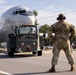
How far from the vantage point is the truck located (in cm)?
2205

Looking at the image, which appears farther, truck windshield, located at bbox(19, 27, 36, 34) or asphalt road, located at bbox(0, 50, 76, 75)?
truck windshield, located at bbox(19, 27, 36, 34)

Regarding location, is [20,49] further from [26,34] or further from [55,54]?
[55,54]

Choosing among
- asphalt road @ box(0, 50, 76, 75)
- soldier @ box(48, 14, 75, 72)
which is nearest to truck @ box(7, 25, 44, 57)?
asphalt road @ box(0, 50, 76, 75)

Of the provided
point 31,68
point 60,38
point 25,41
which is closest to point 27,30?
point 25,41

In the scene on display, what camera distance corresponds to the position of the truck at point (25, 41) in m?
22.0

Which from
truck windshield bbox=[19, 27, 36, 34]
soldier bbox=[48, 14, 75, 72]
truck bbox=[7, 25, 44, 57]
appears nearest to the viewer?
soldier bbox=[48, 14, 75, 72]

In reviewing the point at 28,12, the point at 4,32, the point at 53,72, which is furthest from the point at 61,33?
the point at 4,32

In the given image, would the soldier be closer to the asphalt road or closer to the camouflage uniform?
the camouflage uniform

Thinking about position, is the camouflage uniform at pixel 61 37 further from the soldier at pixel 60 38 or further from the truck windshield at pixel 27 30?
the truck windshield at pixel 27 30

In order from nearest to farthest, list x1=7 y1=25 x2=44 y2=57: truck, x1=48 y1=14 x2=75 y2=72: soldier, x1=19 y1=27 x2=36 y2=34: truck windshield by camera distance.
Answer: x1=48 y1=14 x2=75 y2=72: soldier → x1=7 y1=25 x2=44 y2=57: truck → x1=19 y1=27 x2=36 y2=34: truck windshield

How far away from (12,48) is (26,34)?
4.60ft

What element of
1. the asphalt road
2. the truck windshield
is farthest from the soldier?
the truck windshield

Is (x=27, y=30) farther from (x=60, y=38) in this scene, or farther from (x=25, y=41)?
(x=60, y=38)

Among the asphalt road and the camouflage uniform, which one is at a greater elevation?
the camouflage uniform
